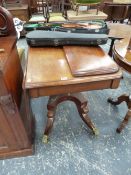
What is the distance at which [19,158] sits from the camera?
1114 millimetres

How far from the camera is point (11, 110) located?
0.83 meters

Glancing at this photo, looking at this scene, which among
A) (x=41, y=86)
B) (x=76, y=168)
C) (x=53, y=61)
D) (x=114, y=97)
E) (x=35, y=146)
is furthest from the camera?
(x=114, y=97)

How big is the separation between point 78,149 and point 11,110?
63 cm

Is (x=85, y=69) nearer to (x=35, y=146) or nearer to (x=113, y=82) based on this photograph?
(x=113, y=82)

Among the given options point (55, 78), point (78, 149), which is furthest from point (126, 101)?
point (55, 78)

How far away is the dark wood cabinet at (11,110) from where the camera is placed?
29.7 inches

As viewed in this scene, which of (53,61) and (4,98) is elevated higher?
(53,61)

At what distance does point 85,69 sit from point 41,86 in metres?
0.24

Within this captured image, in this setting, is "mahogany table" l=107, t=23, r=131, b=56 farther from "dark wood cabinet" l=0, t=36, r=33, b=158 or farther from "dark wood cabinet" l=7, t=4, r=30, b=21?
"dark wood cabinet" l=7, t=4, r=30, b=21

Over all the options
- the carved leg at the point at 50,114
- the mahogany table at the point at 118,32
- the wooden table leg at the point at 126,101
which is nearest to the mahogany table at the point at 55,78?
the carved leg at the point at 50,114

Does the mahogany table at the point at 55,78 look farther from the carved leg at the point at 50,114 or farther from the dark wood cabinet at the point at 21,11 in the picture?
the dark wood cabinet at the point at 21,11

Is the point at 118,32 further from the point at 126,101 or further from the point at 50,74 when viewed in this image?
the point at 50,74

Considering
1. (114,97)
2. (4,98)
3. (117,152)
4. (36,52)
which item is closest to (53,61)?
(36,52)

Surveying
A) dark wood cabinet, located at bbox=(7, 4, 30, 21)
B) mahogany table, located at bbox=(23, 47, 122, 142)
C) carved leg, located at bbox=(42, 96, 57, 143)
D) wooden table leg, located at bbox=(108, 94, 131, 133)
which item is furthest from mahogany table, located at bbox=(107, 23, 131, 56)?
dark wood cabinet, located at bbox=(7, 4, 30, 21)
